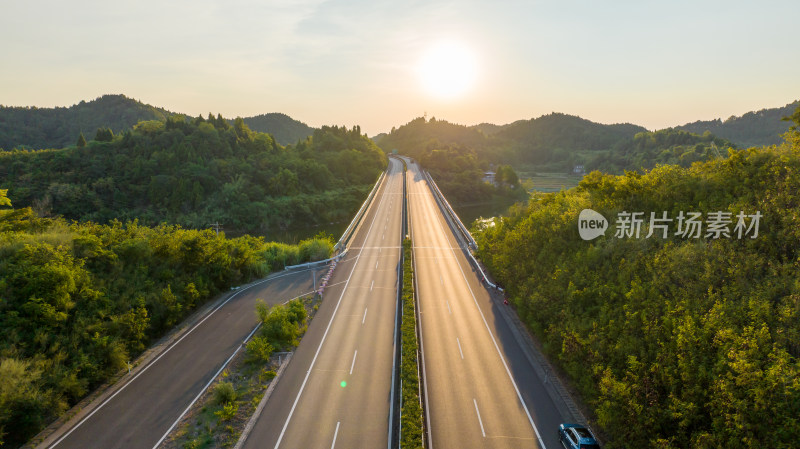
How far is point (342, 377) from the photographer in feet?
74.6

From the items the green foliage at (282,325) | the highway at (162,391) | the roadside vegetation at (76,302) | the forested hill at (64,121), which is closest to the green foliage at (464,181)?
the green foliage at (282,325)

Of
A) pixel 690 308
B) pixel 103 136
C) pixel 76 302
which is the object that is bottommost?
pixel 76 302

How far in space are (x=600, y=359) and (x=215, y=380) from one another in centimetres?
2145

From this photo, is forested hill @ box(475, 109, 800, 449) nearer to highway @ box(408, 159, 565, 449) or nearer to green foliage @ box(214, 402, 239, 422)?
highway @ box(408, 159, 565, 449)

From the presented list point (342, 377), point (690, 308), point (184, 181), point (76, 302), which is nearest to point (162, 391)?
point (76, 302)

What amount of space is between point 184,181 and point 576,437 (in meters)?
91.6

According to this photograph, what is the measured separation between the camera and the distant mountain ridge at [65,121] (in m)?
116

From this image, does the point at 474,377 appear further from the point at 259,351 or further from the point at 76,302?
the point at 76,302

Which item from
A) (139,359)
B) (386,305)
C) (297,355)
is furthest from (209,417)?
(386,305)

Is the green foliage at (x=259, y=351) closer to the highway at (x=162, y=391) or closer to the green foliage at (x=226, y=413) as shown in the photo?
the highway at (x=162, y=391)

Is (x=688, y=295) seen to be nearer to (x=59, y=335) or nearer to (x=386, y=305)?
(x=386, y=305)

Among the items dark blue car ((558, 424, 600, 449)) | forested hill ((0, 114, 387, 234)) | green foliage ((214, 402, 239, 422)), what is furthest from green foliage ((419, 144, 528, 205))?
green foliage ((214, 402, 239, 422))

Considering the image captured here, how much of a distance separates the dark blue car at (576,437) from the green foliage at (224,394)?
1670 cm

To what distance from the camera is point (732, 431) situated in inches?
485
